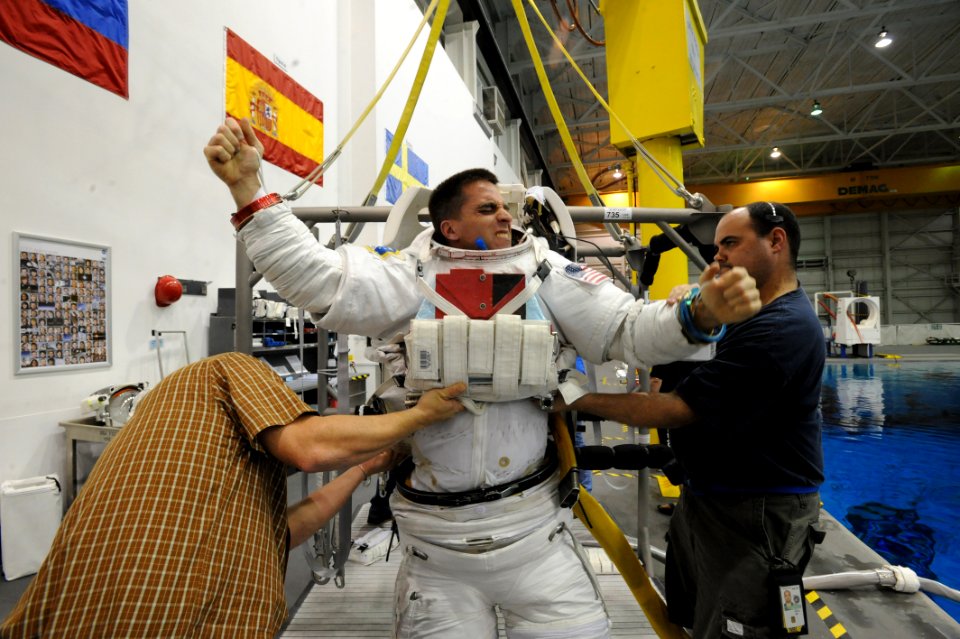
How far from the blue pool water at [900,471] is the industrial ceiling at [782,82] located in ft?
23.3

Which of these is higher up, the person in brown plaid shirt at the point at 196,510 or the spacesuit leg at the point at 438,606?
the person in brown plaid shirt at the point at 196,510

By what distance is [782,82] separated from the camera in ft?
45.5

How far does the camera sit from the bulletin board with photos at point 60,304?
2830mm

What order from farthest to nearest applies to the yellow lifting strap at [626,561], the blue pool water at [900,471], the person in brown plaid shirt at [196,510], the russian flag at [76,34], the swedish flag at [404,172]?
the swedish flag at [404,172], the blue pool water at [900,471], the russian flag at [76,34], the yellow lifting strap at [626,561], the person in brown plaid shirt at [196,510]

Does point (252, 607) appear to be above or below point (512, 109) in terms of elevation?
below

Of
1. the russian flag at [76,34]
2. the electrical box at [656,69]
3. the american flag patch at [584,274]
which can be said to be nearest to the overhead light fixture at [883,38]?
the electrical box at [656,69]

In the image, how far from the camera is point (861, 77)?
1406 cm

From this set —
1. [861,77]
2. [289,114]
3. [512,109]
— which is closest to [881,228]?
[861,77]

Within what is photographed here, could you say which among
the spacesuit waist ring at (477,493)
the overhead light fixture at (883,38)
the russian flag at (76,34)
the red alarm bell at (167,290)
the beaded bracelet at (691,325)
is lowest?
the spacesuit waist ring at (477,493)

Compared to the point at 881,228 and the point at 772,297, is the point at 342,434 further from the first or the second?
the point at 881,228

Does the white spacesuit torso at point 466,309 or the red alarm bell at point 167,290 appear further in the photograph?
the red alarm bell at point 167,290

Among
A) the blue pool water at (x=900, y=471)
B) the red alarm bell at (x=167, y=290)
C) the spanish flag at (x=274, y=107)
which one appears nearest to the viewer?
the red alarm bell at (x=167, y=290)

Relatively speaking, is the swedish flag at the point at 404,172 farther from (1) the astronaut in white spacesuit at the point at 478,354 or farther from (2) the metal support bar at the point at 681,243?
(1) the astronaut in white spacesuit at the point at 478,354

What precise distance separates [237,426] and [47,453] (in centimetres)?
288
